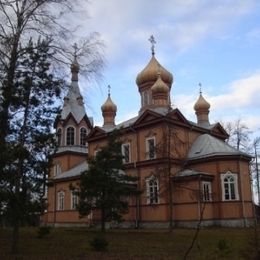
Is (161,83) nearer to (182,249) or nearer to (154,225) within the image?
(154,225)

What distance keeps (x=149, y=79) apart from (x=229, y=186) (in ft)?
44.7

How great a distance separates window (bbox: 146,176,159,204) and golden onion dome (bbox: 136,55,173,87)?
1091 cm

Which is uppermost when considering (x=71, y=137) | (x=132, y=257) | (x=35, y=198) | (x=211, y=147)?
(x=71, y=137)

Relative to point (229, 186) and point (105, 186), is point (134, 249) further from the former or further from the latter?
point (229, 186)

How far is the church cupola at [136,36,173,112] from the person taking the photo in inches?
1547

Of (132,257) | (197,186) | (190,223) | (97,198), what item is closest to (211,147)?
(197,186)

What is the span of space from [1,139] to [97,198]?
11.3 meters

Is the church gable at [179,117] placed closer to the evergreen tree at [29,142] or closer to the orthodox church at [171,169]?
the orthodox church at [171,169]

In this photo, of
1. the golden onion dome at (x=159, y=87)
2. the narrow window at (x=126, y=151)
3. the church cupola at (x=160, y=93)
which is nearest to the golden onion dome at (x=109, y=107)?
the church cupola at (x=160, y=93)

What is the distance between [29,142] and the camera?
47.8ft

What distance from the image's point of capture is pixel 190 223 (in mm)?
29516

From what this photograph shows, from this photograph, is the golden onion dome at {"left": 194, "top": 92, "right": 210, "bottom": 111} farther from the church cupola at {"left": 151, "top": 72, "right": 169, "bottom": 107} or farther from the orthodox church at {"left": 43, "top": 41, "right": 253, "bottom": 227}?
the church cupola at {"left": 151, "top": 72, "right": 169, "bottom": 107}

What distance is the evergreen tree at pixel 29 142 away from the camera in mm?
14156

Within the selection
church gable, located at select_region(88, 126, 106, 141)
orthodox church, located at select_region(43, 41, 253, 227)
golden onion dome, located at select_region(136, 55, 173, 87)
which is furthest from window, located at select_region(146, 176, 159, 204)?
golden onion dome, located at select_region(136, 55, 173, 87)
